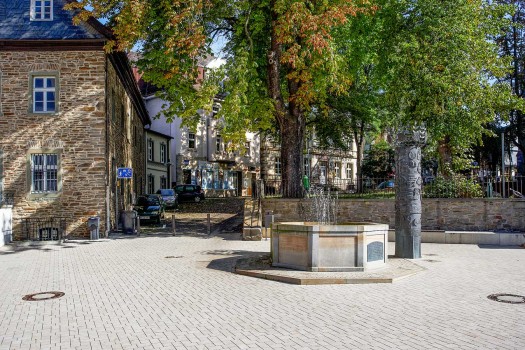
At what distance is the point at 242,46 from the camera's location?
20.2 m

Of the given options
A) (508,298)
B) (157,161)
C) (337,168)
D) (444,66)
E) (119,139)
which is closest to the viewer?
(508,298)

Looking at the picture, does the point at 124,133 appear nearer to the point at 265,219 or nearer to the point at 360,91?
the point at 265,219

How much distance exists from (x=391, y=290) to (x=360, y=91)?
25.3 meters

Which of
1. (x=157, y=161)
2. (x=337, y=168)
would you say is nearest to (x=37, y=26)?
(x=157, y=161)

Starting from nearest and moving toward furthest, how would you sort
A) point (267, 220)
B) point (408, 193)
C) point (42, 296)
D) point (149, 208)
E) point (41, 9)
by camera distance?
point (42, 296)
point (408, 193)
point (267, 220)
point (41, 9)
point (149, 208)

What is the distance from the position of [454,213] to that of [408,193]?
5832 mm

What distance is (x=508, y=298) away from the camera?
8.78m

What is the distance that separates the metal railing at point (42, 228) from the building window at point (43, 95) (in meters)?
4.47

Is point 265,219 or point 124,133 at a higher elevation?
point 124,133

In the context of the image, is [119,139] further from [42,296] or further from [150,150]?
[150,150]

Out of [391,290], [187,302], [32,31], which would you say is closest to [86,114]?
[32,31]

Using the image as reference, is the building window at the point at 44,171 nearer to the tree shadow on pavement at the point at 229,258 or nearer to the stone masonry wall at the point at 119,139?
the stone masonry wall at the point at 119,139

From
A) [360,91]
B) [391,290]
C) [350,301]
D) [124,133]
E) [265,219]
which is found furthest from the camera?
[360,91]

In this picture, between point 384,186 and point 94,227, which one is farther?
point 384,186
